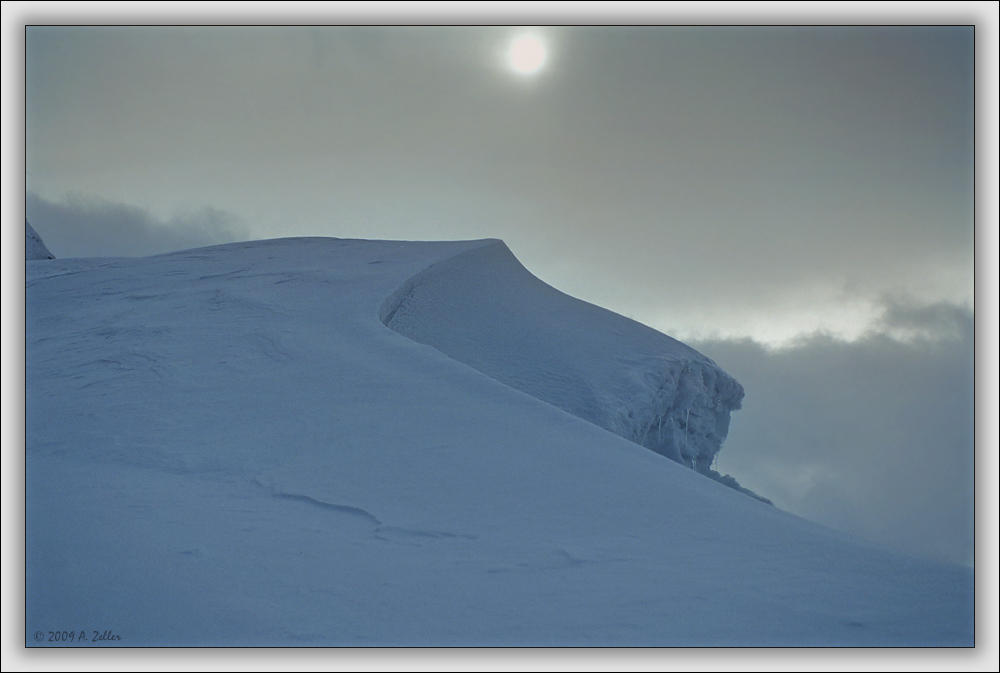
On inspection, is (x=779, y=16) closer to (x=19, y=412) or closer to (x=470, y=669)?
(x=470, y=669)

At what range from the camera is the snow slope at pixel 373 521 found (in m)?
3.10

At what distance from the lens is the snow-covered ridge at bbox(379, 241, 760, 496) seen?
782 centimetres

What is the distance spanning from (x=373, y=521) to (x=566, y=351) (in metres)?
4.85

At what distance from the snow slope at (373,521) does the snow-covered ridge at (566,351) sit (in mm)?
1548

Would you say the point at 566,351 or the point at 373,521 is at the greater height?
the point at 566,351

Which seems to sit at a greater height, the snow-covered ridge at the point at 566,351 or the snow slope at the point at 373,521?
the snow-covered ridge at the point at 566,351

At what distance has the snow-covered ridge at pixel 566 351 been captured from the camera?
782cm

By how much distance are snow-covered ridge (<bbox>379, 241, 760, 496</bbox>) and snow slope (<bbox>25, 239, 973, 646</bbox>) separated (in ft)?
5.08

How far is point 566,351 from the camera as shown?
8.40 meters

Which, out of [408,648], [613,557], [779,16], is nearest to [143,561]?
[408,648]

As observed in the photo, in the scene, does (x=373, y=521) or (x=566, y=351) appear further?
(x=566, y=351)

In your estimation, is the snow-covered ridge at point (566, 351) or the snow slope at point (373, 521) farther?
the snow-covered ridge at point (566, 351)

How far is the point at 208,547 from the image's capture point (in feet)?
11.3

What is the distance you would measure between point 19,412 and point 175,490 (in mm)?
941
